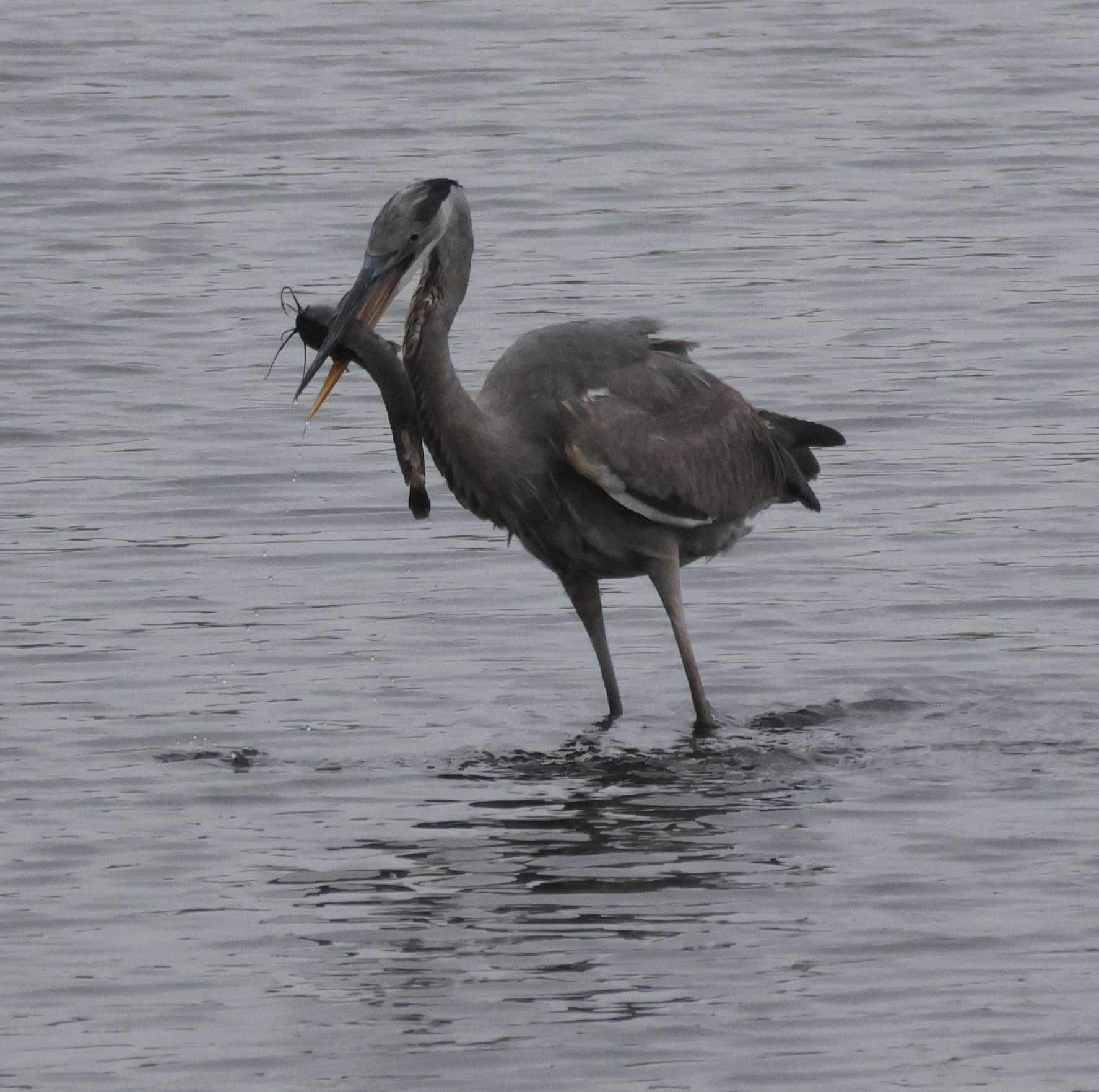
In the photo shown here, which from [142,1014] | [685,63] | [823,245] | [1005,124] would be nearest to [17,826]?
[142,1014]

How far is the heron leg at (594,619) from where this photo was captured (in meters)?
8.48

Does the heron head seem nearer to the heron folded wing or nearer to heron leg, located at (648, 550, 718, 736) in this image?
the heron folded wing

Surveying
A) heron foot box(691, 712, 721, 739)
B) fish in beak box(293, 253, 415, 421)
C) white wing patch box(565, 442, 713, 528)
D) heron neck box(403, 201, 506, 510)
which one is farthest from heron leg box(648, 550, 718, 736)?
fish in beak box(293, 253, 415, 421)

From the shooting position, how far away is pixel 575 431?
318 inches

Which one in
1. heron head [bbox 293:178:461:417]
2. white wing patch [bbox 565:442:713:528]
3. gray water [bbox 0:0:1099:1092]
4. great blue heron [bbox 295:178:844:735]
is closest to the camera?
gray water [bbox 0:0:1099:1092]

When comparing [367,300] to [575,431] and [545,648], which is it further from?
[545,648]

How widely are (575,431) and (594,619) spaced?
2.40 ft

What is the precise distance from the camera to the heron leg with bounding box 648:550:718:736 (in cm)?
834

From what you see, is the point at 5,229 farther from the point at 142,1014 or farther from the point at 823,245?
the point at 142,1014

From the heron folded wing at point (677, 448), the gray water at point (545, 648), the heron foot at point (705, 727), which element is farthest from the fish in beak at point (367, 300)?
the heron foot at point (705, 727)

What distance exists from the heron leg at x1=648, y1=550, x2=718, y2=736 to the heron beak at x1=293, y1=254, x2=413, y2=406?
128 centimetres

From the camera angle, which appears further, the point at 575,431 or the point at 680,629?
the point at 680,629

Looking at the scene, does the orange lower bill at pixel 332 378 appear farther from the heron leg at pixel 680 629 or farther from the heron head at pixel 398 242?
the heron leg at pixel 680 629

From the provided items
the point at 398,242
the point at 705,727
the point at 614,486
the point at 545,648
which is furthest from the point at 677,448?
the point at 398,242
